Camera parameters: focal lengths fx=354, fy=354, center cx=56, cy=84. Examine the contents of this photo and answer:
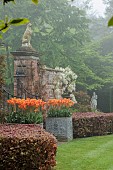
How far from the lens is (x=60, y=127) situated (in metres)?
10.5

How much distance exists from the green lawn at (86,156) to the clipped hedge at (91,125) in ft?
5.79

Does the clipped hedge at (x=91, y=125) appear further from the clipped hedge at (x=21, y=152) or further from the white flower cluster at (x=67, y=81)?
the clipped hedge at (x=21, y=152)

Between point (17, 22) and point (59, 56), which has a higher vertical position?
point (59, 56)

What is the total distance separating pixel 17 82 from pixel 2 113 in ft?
10.0

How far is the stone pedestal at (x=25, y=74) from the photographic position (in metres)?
11.5

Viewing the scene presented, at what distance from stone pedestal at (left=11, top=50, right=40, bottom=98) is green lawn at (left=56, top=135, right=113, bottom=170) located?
3.02 metres

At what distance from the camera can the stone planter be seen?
10391 mm

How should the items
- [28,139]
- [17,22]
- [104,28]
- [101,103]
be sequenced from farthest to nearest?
[104,28] → [101,103] → [28,139] → [17,22]

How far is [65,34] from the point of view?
18266mm

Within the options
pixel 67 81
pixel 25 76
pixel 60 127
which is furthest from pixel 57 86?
pixel 60 127

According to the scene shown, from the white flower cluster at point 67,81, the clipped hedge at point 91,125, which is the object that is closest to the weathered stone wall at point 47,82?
the white flower cluster at point 67,81

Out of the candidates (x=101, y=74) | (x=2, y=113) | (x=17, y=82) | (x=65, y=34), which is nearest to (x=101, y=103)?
(x=101, y=74)

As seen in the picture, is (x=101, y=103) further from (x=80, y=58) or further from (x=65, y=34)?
(x=65, y=34)

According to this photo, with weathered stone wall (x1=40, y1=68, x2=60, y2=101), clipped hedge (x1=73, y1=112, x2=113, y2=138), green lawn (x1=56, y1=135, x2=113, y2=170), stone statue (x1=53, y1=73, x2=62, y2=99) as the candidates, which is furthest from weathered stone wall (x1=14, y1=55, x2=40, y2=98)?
green lawn (x1=56, y1=135, x2=113, y2=170)
